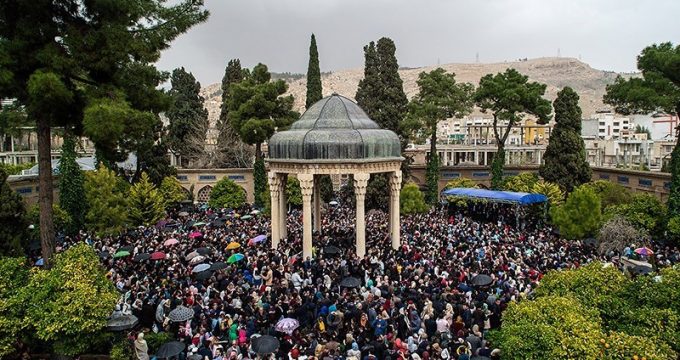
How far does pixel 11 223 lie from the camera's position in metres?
22.8

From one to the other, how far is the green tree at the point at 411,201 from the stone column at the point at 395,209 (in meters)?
11.0

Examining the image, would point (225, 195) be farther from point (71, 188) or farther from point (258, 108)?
point (71, 188)

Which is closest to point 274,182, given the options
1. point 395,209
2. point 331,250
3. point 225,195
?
point 331,250

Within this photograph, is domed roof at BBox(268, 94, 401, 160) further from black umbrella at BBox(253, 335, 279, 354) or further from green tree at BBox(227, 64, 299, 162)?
green tree at BBox(227, 64, 299, 162)

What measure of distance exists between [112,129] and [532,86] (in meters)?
34.2

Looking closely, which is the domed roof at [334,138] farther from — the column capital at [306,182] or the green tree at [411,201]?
the green tree at [411,201]

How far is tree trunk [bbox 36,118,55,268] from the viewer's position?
1627cm

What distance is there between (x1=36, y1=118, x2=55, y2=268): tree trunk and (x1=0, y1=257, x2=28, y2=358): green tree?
2601 millimetres

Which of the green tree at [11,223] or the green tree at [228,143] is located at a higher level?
the green tree at [228,143]

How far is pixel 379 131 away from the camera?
24.4 meters

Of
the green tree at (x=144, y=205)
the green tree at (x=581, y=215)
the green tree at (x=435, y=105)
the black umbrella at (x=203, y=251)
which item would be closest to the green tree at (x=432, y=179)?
the green tree at (x=435, y=105)

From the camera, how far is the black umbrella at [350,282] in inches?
706

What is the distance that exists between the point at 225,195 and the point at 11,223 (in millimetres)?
17797

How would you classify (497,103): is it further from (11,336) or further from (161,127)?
(11,336)
